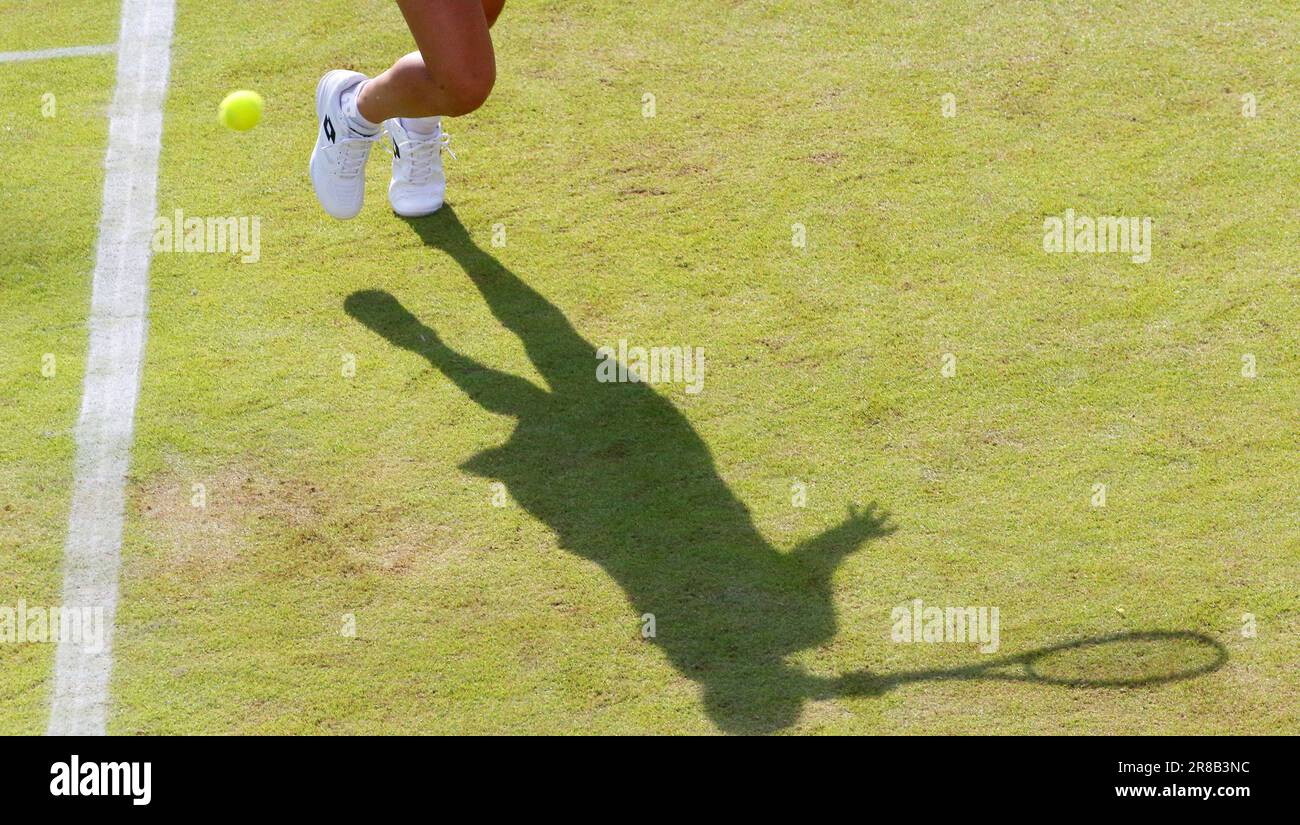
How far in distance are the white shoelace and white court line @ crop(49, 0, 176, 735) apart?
1360 mm

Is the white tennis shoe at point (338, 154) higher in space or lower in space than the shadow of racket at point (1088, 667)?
higher

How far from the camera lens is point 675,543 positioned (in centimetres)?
598

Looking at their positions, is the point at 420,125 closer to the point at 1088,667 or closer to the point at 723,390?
the point at 723,390

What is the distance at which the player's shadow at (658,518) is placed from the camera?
545cm

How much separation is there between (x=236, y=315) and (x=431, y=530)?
1849 millimetres

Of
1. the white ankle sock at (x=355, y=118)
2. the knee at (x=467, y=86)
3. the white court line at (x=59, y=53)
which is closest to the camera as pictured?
the knee at (x=467, y=86)

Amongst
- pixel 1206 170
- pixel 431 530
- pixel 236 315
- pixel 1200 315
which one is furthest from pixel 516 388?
pixel 1206 170

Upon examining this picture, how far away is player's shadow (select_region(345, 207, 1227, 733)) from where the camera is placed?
17.9 ft

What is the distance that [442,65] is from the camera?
263 inches

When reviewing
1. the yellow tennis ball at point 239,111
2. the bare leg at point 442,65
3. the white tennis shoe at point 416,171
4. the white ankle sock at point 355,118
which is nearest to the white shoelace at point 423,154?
the white tennis shoe at point 416,171

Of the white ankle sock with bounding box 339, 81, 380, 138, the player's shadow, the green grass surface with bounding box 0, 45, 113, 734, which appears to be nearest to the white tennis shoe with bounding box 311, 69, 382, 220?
the white ankle sock with bounding box 339, 81, 380, 138

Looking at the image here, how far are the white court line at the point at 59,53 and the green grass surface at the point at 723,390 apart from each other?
0.34m

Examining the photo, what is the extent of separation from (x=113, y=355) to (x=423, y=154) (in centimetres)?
182

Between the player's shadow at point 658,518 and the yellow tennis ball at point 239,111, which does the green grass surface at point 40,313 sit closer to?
the yellow tennis ball at point 239,111
